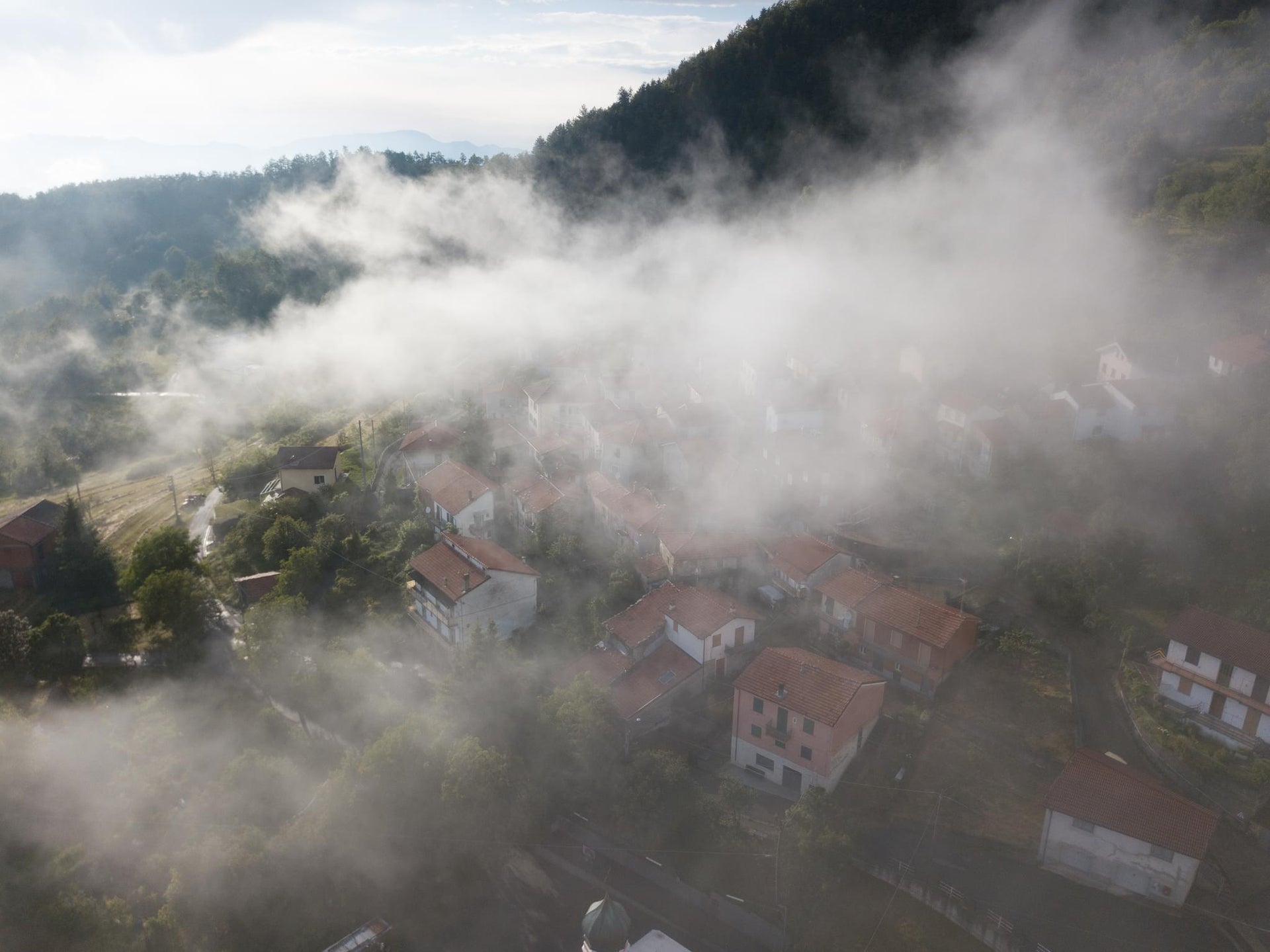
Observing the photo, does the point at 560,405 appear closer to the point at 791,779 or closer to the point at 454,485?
the point at 454,485

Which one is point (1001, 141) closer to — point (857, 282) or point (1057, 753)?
point (857, 282)

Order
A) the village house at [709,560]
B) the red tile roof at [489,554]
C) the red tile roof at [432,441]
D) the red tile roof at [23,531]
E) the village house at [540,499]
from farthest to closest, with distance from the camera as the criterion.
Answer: the red tile roof at [432,441]
the red tile roof at [23,531]
the village house at [540,499]
the village house at [709,560]
the red tile roof at [489,554]

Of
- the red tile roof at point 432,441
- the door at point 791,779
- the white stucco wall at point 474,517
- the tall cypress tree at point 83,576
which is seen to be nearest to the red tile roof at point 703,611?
the door at point 791,779

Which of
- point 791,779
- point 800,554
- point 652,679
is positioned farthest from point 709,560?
point 791,779

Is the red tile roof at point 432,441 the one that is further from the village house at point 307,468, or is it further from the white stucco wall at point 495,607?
the white stucco wall at point 495,607

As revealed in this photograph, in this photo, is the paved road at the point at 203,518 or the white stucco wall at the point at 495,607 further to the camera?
the paved road at the point at 203,518
